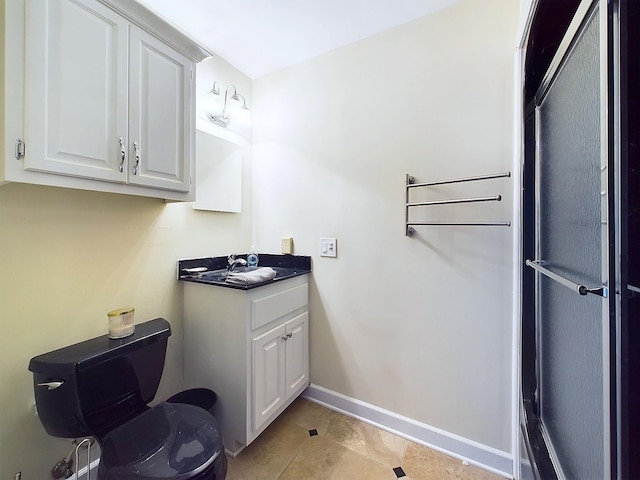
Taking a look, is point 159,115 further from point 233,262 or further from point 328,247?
point 328,247

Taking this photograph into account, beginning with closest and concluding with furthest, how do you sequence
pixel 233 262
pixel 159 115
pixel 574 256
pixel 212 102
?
pixel 574 256, pixel 159 115, pixel 212 102, pixel 233 262

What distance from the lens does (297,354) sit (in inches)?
69.8

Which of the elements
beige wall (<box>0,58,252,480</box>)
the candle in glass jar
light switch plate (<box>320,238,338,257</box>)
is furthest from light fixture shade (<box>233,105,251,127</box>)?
the candle in glass jar

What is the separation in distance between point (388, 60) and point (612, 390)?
177cm

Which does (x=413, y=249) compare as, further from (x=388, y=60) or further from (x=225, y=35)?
(x=225, y=35)

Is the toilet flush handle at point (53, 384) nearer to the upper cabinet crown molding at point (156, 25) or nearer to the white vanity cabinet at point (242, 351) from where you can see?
the white vanity cabinet at point (242, 351)

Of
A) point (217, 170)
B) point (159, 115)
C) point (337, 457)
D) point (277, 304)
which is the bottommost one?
point (337, 457)

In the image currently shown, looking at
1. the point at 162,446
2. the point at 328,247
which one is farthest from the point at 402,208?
the point at 162,446

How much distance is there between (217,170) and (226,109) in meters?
0.42

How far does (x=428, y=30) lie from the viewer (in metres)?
1.50

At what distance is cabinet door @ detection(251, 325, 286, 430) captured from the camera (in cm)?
142

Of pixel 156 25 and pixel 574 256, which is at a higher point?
pixel 156 25

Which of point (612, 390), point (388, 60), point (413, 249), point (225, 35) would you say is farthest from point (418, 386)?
point (225, 35)

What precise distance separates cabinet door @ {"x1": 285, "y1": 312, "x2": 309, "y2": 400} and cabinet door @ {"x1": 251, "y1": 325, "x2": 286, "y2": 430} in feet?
0.17
